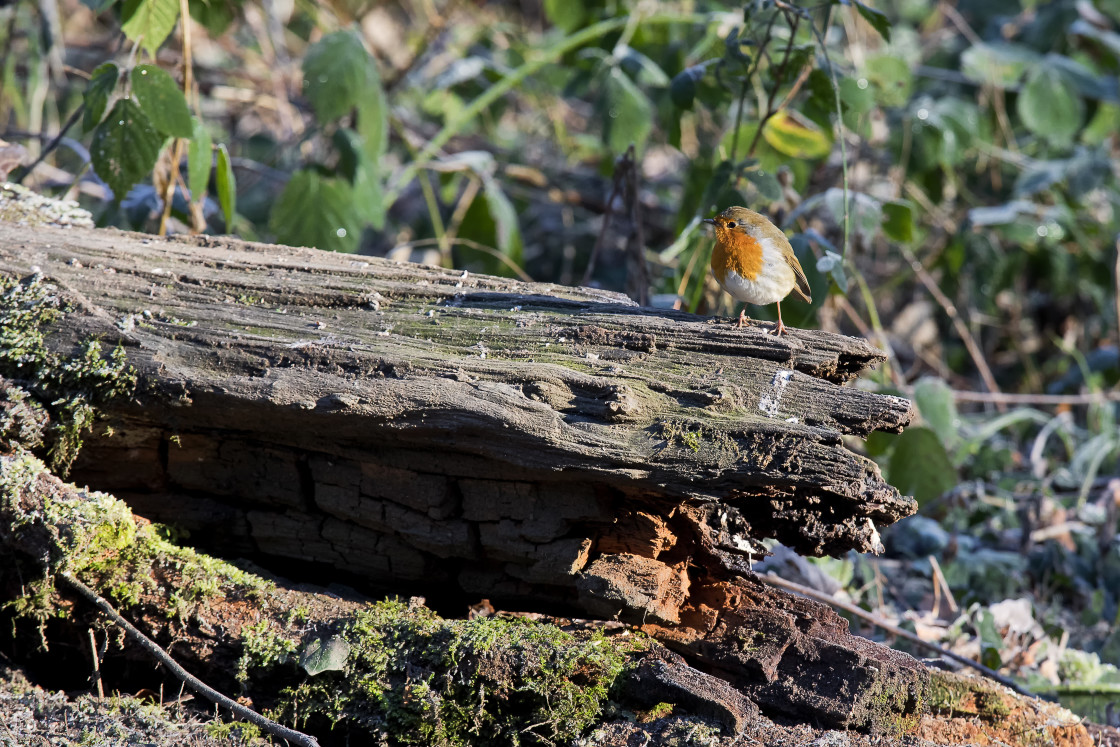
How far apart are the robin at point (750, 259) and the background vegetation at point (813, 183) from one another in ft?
1.49

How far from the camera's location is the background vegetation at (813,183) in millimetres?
3453

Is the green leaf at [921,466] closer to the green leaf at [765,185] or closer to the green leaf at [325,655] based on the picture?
the green leaf at [765,185]

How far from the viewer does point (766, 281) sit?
2746 millimetres

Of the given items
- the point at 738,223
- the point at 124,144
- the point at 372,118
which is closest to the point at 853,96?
the point at 738,223

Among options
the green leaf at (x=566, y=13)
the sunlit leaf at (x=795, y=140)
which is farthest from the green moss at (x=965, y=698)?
the green leaf at (x=566, y=13)

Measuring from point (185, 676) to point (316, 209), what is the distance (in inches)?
96.3

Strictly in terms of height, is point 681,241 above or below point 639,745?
above

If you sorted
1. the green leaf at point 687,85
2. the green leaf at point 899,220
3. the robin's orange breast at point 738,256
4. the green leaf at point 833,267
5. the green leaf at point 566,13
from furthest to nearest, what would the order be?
the green leaf at point 566,13, the green leaf at point 899,220, the green leaf at point 687,85, the green leaf at point 833,267, the robin's orange breast at point 738,256

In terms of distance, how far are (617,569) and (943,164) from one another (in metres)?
4.14

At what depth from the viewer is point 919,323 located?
6969 millimetres

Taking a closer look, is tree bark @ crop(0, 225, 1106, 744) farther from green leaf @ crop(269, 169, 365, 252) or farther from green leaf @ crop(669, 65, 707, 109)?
green leaf @ crop(669, 65, 707, 109)

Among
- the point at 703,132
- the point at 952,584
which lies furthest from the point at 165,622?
the point at 703,132

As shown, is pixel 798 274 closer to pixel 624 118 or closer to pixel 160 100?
pixel 624 118

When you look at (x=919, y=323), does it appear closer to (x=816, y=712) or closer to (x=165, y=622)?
(x=816, y=712)
